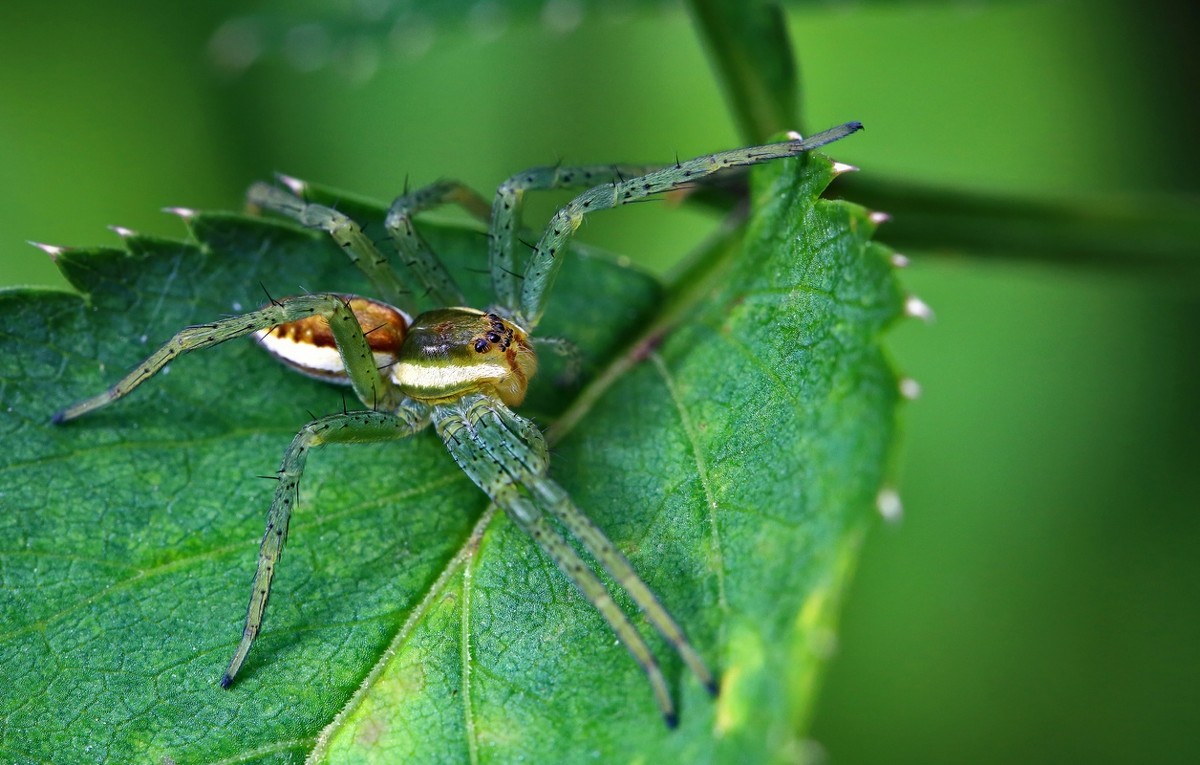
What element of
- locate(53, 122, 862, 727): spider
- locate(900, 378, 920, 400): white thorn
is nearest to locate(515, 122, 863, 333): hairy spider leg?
locate(53, 122, 862, 727): spider

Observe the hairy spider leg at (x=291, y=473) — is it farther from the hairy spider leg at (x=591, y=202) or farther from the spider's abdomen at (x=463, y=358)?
the hairy spider leg at (x=591, y=202)

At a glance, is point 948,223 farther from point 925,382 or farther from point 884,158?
point 884,158

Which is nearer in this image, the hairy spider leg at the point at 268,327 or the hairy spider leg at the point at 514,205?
the hairy spider leg at the point at 268,327

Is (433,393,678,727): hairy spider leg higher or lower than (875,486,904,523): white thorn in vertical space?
lower

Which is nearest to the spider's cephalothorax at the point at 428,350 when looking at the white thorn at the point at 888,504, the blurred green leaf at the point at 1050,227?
the blurred green leaf at the point at 1050,227

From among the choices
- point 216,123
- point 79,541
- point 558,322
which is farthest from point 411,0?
point 79,541

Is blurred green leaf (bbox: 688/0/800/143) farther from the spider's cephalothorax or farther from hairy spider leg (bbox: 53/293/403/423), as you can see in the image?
hairy spider leg (bbox: 53/293/403/423)
